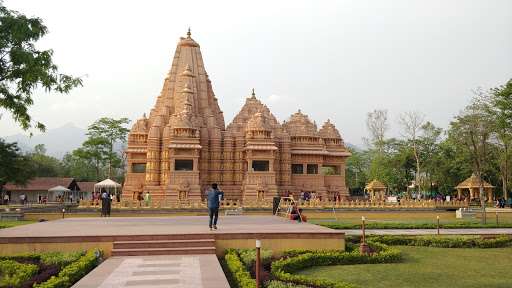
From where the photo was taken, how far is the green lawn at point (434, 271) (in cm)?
1086

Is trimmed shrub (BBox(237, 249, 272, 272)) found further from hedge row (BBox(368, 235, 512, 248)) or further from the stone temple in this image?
the stone temple

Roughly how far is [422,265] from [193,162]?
Answer: 30911mm

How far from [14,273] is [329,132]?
1676 inches

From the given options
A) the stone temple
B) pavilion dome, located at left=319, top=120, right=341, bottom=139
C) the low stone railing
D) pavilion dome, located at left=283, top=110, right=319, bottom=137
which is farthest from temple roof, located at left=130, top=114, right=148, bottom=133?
pavilion dome, located at left=319, top=120, right=341, bottom=139

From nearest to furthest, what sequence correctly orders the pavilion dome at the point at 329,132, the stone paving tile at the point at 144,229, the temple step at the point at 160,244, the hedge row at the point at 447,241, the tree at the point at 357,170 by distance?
the temple step at the point at 160,244, the stone paving tile at the point at 144,229, the hedge row at the point at 447,241, the pavilion dome at the point at 329,132, the tree at the point at 357,170

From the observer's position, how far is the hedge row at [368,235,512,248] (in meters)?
17.0

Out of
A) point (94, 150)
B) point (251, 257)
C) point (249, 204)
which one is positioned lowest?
point (251, 257)

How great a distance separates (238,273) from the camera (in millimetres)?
10469

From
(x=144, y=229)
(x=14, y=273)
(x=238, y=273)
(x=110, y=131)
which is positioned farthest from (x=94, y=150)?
(x=238, y=273)

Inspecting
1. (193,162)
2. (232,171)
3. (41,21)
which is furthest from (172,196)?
(41,21)

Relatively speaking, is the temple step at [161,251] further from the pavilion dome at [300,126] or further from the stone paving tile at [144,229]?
the pavilion dome at [300,126]

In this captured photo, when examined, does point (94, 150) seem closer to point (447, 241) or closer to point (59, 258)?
point (59, 258)

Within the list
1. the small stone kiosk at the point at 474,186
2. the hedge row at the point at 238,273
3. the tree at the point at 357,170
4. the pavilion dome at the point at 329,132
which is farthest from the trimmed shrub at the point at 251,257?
the tree at the point at 357,170

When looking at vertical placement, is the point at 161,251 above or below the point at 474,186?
below
